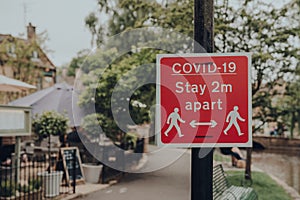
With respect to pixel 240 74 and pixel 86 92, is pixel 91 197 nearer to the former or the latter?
pixel 86 92

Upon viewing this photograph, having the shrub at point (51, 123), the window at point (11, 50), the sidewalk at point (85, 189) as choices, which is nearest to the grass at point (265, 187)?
the sidewalk at point (85, 189)

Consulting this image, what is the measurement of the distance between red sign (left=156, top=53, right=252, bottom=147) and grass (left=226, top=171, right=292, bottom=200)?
5.95 meters

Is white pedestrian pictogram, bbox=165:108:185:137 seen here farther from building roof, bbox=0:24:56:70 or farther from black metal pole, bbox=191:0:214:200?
building roof, bbox=0:24:56:70

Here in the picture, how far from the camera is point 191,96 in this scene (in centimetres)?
204

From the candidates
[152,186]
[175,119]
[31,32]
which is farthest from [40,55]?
[175,119]


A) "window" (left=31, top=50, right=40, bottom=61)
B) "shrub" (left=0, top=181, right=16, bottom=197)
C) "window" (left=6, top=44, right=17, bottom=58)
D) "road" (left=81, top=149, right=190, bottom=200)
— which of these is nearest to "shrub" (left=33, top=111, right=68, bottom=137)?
"road" (left=81, top=149, right=190, bottom=200)

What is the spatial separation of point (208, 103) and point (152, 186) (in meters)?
6.50

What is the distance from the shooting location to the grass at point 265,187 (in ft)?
25.5

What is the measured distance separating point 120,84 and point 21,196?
3.24 m

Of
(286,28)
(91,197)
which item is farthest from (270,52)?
(91,197)

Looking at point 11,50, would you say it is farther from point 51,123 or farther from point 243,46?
point 243,46

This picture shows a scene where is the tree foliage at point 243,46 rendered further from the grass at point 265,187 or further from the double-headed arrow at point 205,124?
the double-headed arrow at point 205,124

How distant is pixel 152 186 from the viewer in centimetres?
830

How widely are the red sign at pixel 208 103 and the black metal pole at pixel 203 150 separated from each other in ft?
0.29
